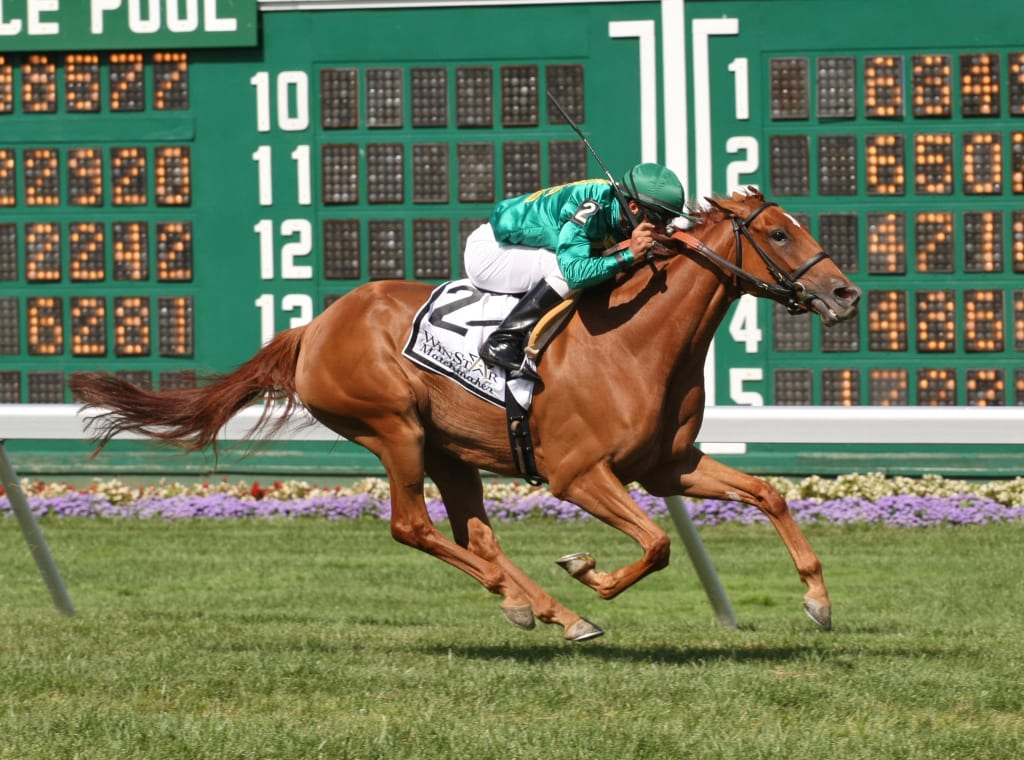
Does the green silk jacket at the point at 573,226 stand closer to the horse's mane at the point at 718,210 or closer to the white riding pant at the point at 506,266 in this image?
the white riding pant at the point at 506,266

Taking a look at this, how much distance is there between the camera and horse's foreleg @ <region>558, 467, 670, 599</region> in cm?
521

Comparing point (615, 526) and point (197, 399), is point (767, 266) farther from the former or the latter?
A: point (197, 399)

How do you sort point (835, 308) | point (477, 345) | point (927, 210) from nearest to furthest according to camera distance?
point (835, 308) < point (477, 345) < point (927, 210)

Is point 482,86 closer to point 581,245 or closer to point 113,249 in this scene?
point 113,249

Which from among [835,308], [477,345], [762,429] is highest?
[835,308]

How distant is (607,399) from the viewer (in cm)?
540

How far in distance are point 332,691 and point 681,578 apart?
453cm

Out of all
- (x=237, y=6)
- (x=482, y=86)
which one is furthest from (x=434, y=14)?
(x=237, y=6)

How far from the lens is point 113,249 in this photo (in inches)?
435

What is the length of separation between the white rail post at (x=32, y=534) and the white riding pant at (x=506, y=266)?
2.19 meters

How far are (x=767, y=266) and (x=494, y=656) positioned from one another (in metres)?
1.63

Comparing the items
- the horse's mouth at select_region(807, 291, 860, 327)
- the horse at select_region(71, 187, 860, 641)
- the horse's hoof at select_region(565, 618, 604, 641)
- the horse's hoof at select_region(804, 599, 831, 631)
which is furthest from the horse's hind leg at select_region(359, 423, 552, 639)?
the horse's mouth at select_region(807, 291, 860, 327)

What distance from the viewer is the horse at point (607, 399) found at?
5336 millimetres

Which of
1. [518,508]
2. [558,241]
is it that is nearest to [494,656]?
[558,241]
